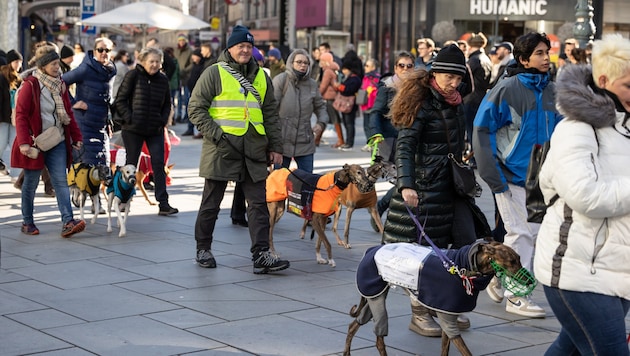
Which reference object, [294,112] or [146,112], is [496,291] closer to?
[294,112]

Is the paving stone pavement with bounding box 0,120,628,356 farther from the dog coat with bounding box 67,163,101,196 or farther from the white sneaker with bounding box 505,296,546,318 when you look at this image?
the dog coat with bounding box 67,163,101,196

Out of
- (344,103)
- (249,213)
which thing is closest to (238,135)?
(249,213)

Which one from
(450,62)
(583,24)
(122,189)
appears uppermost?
(583,24)

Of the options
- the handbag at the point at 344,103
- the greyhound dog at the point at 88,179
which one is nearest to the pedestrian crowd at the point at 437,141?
the greyhound dog at the point at 88,179

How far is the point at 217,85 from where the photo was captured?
341 inches

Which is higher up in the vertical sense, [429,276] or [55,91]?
[55,91]

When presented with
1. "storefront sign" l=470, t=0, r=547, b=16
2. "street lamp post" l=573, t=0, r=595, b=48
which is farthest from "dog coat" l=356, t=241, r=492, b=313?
"storefront sign" l=470, t=0, r=547, b=16

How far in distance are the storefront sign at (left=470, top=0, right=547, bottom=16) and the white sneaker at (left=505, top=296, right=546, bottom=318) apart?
29669 millimetres

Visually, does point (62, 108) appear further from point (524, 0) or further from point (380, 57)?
point (380, 57)

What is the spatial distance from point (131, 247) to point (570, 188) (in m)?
6.48

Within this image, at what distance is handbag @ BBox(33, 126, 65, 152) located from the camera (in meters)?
10.1

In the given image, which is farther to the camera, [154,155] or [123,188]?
[154,155]

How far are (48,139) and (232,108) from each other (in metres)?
2.46

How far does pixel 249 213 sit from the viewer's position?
8.88 m
